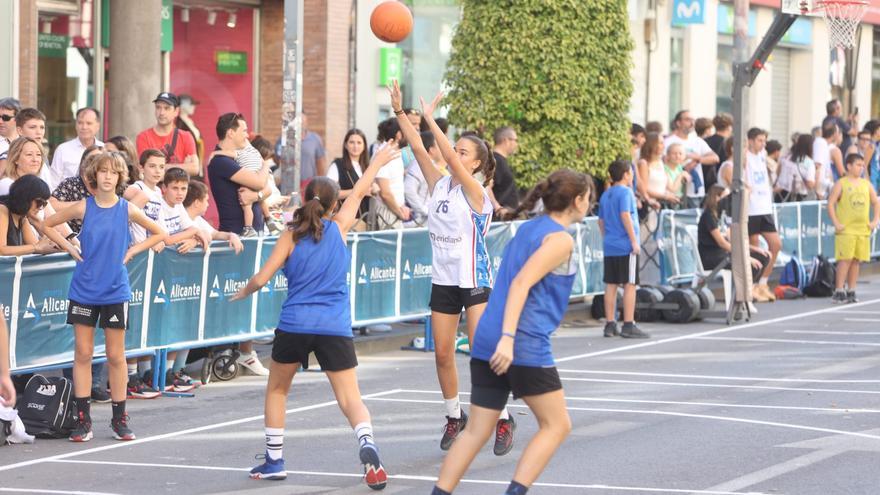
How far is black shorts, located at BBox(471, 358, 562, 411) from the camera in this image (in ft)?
25.6

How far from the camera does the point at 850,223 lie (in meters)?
20.4

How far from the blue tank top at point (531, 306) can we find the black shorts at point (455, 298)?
244cm

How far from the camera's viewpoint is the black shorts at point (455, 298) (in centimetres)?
1044

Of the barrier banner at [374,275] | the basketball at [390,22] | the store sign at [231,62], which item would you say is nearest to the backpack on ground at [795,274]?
the barrier banner at [374,275]

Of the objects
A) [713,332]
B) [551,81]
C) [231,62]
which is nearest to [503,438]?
[713,332]

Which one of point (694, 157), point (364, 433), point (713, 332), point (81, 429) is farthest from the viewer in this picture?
point (694, 157)

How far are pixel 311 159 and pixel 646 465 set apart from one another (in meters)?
10.9

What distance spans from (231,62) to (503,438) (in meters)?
13.8

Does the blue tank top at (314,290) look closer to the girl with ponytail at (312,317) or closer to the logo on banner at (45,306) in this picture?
the girl with ponytail at (312,317)

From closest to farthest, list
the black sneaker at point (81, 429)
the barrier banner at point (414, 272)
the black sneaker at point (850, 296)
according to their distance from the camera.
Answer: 1. the black sneaker at point (81, 429)
2. the barrier banner at point (414, 272)
3. the black sneaker at point (850, 296)

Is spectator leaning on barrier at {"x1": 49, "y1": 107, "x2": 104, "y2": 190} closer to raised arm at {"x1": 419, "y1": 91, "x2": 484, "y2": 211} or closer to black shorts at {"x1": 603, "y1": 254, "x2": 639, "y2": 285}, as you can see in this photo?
raised arm at {"x1": 419, "y1": 91, "x2": 484, "y2": 211}

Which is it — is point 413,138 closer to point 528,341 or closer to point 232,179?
point 528,341

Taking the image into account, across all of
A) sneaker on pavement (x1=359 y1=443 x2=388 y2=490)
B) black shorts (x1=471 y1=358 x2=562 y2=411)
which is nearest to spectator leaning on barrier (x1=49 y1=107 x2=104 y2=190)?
sneaker on pavement (x1=359 y1=443 x2=388 y2=490)

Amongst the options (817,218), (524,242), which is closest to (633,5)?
(817,218)
